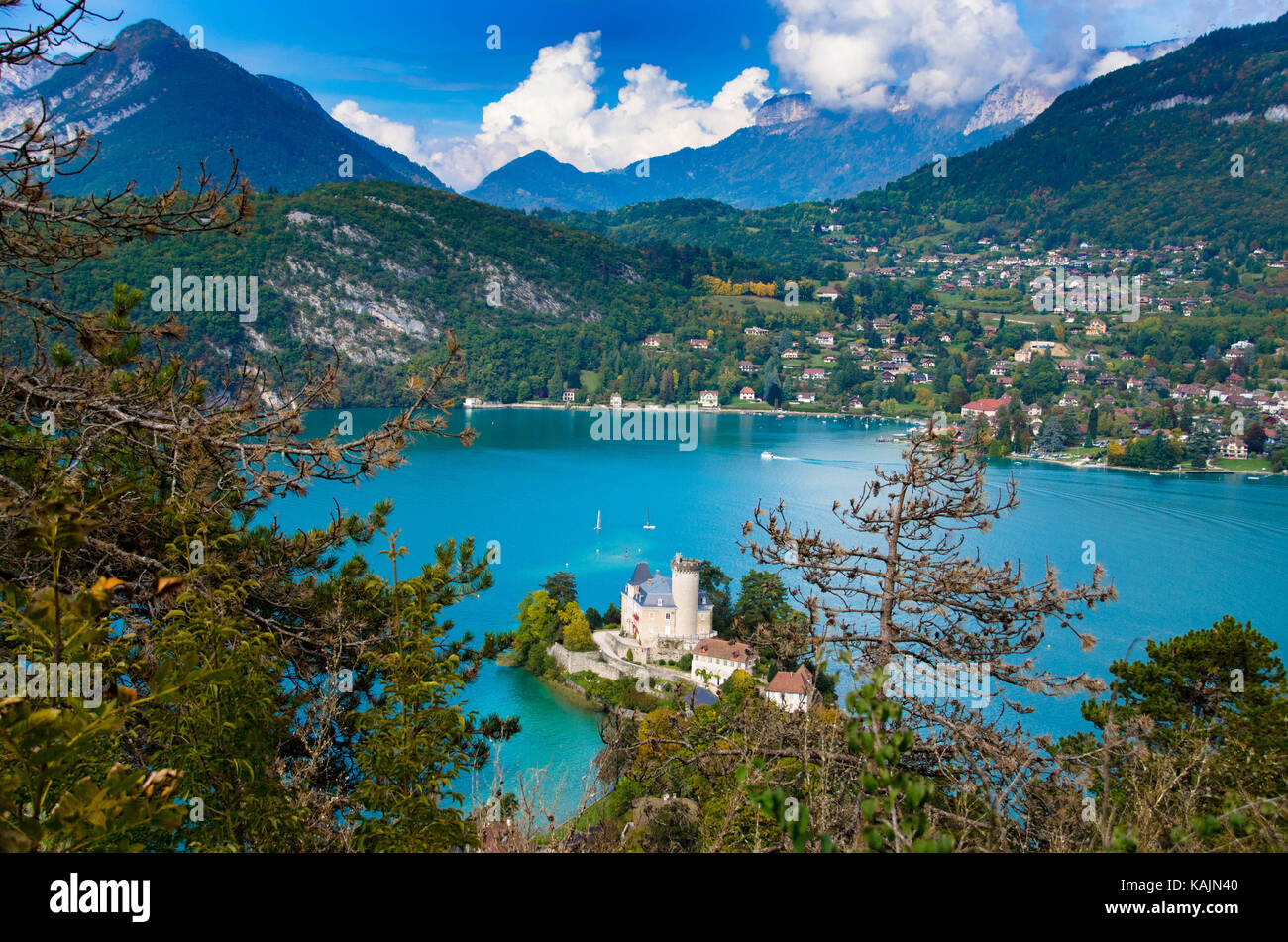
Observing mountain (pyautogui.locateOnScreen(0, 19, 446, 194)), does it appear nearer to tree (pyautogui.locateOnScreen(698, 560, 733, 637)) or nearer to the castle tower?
tree (pyautogui.locateOnScreen(698, 560, 733, 637))

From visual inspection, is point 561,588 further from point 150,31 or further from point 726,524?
point 150,31

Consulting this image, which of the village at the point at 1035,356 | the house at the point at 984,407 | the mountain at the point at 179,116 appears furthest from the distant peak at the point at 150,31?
the house at the point at 984,407

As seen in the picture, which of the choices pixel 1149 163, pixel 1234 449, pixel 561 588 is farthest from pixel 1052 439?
pixel 1149 163

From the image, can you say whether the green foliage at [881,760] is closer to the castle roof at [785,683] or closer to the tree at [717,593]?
the castle roof at [785,683]

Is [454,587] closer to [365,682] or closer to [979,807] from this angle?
[365,682]

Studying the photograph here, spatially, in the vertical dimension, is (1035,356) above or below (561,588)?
above
